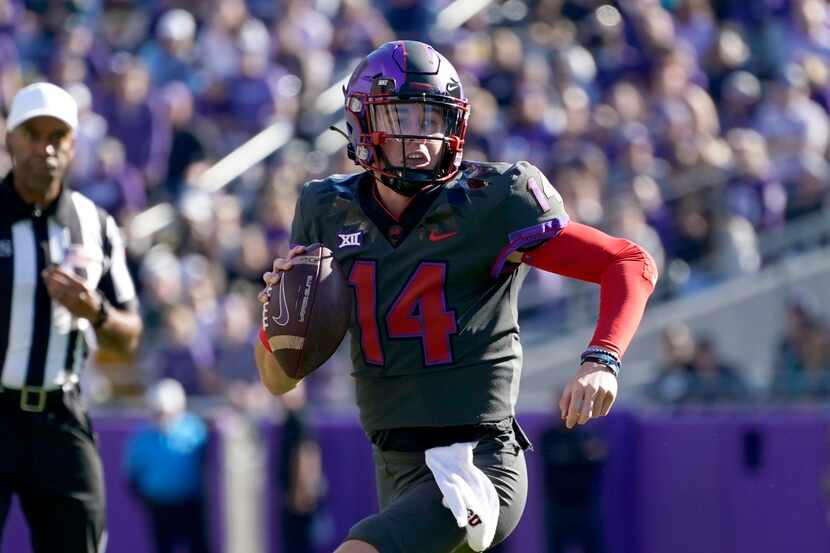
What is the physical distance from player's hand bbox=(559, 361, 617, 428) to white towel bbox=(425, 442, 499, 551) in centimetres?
37

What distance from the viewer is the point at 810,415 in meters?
8.86

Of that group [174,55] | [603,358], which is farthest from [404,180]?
[174,55]

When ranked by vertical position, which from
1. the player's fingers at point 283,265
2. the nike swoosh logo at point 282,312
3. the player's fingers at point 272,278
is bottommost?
the nike swoosh logo at point 282,312

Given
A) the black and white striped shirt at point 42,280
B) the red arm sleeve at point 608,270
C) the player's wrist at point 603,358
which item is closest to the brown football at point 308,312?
the red arm sleeve at point 608,270

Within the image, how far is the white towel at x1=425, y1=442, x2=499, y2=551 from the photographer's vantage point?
14.0ft

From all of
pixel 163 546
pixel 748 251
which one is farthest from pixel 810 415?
pixel 163 546

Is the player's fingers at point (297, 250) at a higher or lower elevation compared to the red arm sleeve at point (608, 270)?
higher

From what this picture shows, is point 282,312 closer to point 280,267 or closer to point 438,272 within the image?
point 280,267

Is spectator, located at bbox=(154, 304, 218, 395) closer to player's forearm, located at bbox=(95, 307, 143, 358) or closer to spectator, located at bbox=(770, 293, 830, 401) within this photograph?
spectator, located at bbox=(770, 293, 830, 401)

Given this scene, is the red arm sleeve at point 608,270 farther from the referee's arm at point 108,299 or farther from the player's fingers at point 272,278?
the referee's arm at point 108,299

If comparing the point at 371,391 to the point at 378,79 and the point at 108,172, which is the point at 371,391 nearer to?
the point at 378,79

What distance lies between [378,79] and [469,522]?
123 centimetres

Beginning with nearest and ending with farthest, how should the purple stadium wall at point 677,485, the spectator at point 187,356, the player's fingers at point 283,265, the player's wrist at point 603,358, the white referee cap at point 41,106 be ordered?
the player's wrist at point 603,358
the player's fingers at point 283,265
the white referee cap at point 41,106
the purple stadium wall at point 677,485
the spectator at point 187,356

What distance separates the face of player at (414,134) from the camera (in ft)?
14.6
